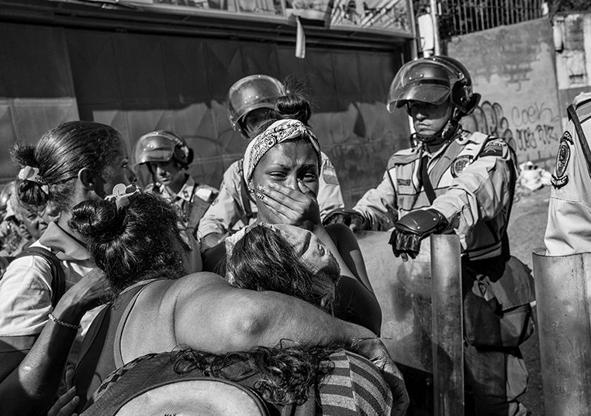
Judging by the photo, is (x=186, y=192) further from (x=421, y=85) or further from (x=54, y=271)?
(x=54, y=271)

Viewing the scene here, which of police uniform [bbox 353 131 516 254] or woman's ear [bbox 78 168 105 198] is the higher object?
woman's ear [bbox 78 168 105 198]

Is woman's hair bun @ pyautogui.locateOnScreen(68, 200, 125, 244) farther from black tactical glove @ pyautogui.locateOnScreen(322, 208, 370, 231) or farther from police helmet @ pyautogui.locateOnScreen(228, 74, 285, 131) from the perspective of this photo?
police helmet @ pyautogui.locateOnScreen(228, 74, 285, 131)

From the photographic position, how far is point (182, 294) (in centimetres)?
174

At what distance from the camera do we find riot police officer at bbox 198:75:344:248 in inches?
144

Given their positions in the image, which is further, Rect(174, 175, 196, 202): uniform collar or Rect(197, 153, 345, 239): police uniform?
Rect(174, 175, 196, 202): uniform collar

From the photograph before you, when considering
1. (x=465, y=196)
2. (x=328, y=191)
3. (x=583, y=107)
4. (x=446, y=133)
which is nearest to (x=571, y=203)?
(x=583, y=107)

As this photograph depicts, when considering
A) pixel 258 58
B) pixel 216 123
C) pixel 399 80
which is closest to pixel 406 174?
pixel 399 80

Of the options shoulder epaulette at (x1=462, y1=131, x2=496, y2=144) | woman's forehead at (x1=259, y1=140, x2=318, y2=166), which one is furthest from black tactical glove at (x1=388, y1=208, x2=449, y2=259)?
shoulder epaulette at (x1=462, y1=131, x2=496, y2=144)

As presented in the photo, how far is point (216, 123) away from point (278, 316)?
8669 mm

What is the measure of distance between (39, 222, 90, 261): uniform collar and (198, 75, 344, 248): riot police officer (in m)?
1.16

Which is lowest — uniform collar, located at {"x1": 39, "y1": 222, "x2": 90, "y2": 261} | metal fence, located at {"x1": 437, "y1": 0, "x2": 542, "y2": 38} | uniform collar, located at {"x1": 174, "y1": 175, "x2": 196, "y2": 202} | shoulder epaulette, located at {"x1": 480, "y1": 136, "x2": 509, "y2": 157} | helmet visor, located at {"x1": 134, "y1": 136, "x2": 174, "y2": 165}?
uniform collar, located at {"x1": 39, "y1": 222, "x2": 90, "y2": 261}

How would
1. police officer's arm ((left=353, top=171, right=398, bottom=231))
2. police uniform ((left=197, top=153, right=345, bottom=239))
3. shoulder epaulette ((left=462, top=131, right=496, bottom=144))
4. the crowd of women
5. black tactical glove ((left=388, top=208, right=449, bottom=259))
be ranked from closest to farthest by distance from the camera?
the crowd of women, black tactical glove ((left=388, top=208, right=449, bottom=259)), shoulder epaulette ((left=462, top=131, right=496, bottom=144)), police officer's arm ((left=353, top=171, right=398, bottom=231)), police uniform ((left=197, top=153, right=345, bottom=239))

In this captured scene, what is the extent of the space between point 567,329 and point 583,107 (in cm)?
92

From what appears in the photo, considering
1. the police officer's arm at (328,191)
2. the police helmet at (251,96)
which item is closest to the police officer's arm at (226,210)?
the police helmet at (251,96)
